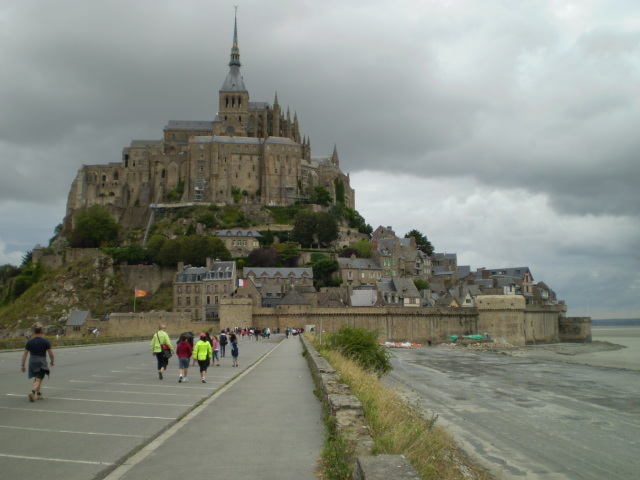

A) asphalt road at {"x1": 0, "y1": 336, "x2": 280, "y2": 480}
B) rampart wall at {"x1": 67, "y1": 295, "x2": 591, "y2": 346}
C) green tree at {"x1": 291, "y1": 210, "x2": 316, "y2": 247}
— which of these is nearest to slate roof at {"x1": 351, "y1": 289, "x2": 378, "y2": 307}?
rampart wall at {"x1": 67, "y1": 295, "x2": 591, "y2": 346}

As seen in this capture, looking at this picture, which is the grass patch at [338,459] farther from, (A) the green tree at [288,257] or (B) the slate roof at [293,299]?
(A) the green tree at [288,257]

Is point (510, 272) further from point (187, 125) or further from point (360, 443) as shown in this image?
point (360, 443)

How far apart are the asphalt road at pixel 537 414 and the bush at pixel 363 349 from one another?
5.10 feet

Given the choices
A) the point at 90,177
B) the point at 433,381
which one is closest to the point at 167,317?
the point at 433,381

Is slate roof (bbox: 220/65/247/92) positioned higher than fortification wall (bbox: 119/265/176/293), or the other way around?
slate roof (bbox: 220/65/247/92)

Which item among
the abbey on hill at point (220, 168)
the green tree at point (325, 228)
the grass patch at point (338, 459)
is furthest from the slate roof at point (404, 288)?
the grass patch at point (338, 459)

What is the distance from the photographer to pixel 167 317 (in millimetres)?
62188

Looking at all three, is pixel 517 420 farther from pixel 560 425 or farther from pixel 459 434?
pixel 459 434

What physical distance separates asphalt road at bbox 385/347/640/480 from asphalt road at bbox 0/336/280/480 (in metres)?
7.20

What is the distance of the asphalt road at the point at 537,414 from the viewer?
48.0 feet

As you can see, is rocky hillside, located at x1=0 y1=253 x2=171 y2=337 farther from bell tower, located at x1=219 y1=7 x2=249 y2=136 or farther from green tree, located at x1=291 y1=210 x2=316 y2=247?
bell tower, located at x1=219 y1=7 x2=249 y2=136

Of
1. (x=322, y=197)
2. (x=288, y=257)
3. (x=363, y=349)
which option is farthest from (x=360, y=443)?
(x=322, y=197)

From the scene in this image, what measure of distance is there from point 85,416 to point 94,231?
86224 millimetres

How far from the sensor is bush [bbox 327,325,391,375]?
81.3 ft
